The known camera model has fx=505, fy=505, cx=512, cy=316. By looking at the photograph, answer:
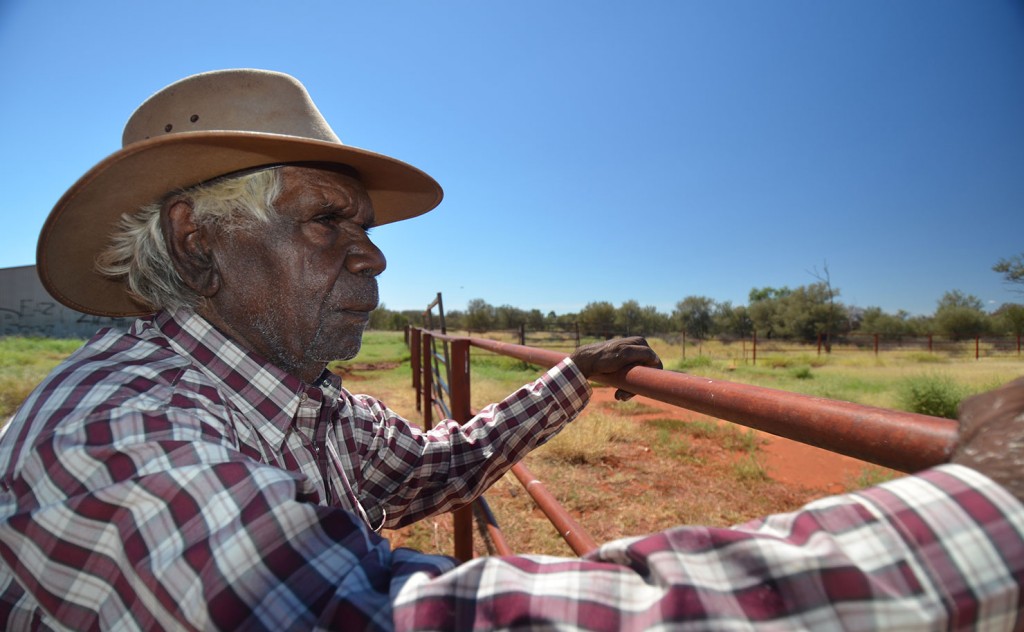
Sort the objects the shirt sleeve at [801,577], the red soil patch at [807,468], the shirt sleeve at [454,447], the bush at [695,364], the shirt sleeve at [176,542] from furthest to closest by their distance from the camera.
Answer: the bush at [695,364] < the red soil patch at [807,468] < the shirt sleeve at [454,447] < the shirt sleeve at [176,542] < the shirt sleeve at [801,577]

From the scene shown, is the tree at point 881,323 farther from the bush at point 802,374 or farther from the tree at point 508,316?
the bush at point 802,374

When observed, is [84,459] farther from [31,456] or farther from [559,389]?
[559,389]

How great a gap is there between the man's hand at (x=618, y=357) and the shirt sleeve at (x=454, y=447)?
0.21 feet

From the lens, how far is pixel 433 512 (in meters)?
1.68

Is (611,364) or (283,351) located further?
(611,364)

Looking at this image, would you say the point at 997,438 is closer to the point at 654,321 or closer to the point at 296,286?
the point at 296,286

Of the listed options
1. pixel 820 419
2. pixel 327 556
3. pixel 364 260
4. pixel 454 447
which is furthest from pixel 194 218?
pixel 820 419

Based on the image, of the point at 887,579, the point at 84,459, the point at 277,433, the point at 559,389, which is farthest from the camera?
the point at 559,389

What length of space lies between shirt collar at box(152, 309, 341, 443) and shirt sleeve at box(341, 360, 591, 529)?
0.37 metres

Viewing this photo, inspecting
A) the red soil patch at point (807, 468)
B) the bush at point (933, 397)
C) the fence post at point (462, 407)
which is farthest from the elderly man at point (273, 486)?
the bush at point (933, 397)

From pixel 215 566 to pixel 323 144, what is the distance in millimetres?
1005

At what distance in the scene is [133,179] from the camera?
1.31m

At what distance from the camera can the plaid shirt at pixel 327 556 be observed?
0.48m

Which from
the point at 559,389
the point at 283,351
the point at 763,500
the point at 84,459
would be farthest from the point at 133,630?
the point at 763,500
